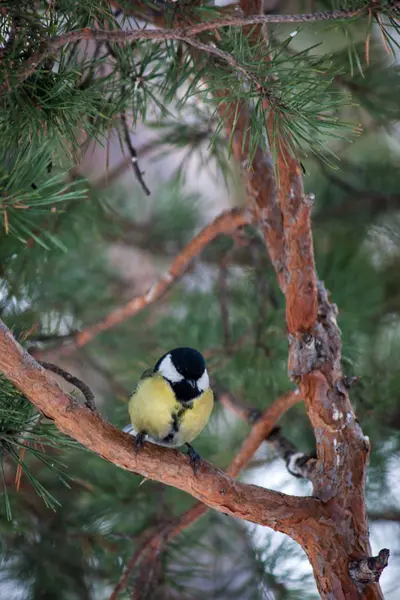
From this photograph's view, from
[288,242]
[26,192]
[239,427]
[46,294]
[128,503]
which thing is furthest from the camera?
[239,427]

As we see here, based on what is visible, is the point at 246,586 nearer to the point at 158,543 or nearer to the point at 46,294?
the point at 158,543

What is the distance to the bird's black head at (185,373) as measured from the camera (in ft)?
2.81

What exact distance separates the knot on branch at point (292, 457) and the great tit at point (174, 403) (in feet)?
0.33

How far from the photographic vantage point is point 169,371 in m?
0.88

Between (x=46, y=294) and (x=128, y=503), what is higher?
(x=46, y=294)

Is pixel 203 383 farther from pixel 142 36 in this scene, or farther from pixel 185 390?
pixel 142 36

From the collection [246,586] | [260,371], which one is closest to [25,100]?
[260,371]

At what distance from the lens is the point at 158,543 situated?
887 millimetres

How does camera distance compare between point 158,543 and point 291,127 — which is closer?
point 291,127

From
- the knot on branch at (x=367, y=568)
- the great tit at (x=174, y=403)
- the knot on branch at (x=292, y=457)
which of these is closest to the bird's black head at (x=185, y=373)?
the great tit at (x=174, y=403)

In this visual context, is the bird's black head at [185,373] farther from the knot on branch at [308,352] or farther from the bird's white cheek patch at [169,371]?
the knot on branch at [308,352]

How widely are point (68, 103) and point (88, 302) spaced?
2.63ft

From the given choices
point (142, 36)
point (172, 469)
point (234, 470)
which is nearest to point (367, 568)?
point (172, 469)

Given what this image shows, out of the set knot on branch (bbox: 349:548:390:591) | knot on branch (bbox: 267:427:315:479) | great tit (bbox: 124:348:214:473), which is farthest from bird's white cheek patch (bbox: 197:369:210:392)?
knot on branch (bbox: 349:548:390:591)
